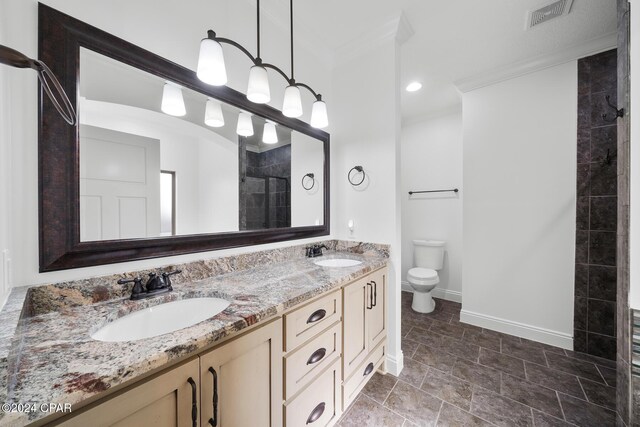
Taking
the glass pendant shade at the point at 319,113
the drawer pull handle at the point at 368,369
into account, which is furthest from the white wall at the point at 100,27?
the drawer pull handle at the point at 368,369

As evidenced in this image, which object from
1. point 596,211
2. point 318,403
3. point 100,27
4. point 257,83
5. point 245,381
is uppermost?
point 100,27

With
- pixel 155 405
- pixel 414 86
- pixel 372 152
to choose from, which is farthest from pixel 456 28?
pixel 155 405

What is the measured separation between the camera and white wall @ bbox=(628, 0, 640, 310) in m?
1.01

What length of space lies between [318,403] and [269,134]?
1661 millimetres

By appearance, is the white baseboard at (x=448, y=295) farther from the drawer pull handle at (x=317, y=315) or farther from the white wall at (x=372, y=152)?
the drawer pull handle at (x=317, y=315)

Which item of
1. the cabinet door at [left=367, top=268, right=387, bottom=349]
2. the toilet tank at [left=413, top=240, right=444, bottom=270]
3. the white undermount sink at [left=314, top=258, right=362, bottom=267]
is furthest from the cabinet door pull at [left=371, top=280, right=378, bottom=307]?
the toilet tank at [left=413, top=240, right=444, bottom=270]

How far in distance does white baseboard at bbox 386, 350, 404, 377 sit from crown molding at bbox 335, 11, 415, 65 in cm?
250

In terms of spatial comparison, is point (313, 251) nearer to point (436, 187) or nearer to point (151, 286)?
point (151, 286)

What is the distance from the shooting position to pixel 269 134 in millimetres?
1706

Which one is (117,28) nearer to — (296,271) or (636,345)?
(296,271)

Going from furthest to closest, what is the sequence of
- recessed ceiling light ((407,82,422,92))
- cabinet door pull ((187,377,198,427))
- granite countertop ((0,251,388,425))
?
recessed ceiling light ((407,82,422,92)), cabinet door pull ((187,377,198,427)), granite countertop ((0,251,388,425))

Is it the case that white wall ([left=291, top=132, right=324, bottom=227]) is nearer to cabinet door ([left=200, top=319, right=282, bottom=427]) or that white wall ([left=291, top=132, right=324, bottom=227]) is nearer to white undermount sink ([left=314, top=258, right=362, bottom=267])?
white undermount sink ([left=314, top=258, right=362, bottom=267])

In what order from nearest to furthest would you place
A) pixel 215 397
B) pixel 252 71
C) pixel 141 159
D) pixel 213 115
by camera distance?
pixel 215 397 → pixel 141 159 → pixel 252 71 → pixel 213 115

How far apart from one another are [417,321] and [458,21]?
280cm
